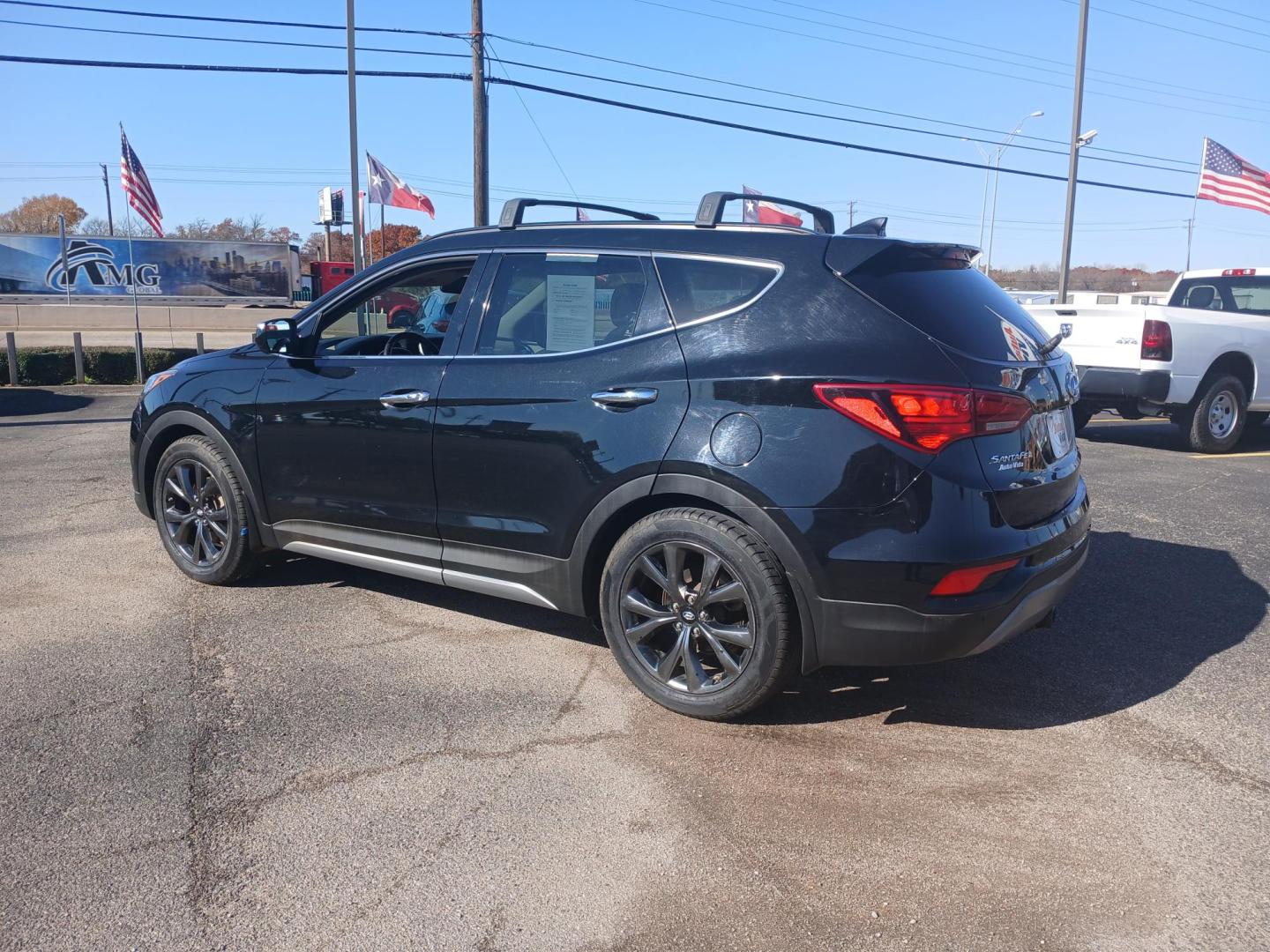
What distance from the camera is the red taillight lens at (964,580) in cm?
332

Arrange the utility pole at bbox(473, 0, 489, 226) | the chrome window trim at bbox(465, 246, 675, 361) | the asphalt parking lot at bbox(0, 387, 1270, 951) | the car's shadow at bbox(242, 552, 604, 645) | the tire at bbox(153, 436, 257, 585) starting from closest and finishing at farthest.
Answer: the asphalt parking lot at bbox(0, 387, 1270, 951), the chrome window trim at bbox(465, 246, 675, 361), the car's shadow at bbox(242, 552, 604, 645), the tire at bbox(153, 436, 257, 585), the utility pole at bbox(473, 0, 489, 226)

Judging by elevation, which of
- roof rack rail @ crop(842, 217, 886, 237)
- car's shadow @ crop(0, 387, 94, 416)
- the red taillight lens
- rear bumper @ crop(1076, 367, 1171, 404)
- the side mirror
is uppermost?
roof rack rail @ crop(842, 217, 886, 237)

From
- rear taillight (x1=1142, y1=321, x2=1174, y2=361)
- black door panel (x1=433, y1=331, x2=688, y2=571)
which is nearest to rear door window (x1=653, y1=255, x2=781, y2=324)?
black door panel (x1=433, y1=331, x2=688, y2=571)

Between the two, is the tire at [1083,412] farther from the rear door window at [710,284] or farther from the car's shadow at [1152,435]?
the rear door window at [710,284]

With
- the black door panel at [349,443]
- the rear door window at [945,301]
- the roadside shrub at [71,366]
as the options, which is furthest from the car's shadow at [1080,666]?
the roadside shrub at [71,366]

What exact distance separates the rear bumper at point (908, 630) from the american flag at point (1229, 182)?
838 inches

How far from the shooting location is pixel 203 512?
531 centimetres

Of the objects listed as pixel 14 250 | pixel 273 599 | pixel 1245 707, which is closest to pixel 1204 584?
pixel 1245 707

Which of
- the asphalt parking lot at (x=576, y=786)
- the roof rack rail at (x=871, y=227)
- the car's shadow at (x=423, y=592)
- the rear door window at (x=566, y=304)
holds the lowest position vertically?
the asphalt parking lot at (x=576, y=786)

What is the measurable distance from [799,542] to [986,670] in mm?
1451

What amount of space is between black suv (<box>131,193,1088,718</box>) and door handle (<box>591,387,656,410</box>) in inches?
0.5

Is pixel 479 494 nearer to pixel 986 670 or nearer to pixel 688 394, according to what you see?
pixel 688 394

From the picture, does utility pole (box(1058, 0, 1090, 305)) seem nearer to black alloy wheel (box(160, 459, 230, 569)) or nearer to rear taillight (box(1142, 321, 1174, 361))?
rear taillight (box(1142, 321, 1174, 361))

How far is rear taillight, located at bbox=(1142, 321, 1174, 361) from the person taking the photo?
9.80m
